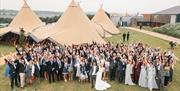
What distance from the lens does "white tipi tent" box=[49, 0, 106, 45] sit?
2350 cm

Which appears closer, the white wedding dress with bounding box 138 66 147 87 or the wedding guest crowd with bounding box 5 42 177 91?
the wedding guest crowd with bounding box 5 42 177 91

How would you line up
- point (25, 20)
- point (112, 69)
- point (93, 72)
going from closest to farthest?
1. point (93, 72)
2. point (112, 69)
3. point (25, 20)

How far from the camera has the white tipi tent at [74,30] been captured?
2350 cm

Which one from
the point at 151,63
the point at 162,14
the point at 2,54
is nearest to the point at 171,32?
the point at 162,14

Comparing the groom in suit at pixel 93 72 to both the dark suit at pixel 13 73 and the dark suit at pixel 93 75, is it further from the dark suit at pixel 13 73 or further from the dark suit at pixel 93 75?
the dark suit at pixel 13 73

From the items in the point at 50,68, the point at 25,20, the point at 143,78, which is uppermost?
the point at 25,20

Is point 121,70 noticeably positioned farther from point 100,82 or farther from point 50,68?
point 50,68

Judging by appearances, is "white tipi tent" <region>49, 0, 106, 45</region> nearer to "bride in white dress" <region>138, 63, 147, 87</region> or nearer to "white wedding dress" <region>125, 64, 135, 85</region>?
"white wedding dress" <region>125, 64, 135, 85</region>

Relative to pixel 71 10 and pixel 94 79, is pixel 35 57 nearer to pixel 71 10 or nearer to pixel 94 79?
pixel 94 79

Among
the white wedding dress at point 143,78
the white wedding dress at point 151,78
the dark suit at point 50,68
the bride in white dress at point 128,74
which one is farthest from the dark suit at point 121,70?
the dark suit at point 50,68

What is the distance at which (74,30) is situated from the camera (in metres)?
24.5

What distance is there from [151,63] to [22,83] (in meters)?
5.94

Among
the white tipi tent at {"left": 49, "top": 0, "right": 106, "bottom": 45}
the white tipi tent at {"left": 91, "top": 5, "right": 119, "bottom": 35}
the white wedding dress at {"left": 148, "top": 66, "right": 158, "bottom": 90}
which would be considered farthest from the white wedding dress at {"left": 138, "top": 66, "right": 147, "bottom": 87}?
the white tipi tent at {"left": 91, "top": 5, "right": 119, "bottom": 35}

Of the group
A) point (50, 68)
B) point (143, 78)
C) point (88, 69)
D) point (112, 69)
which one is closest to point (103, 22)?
point (112, 69)
